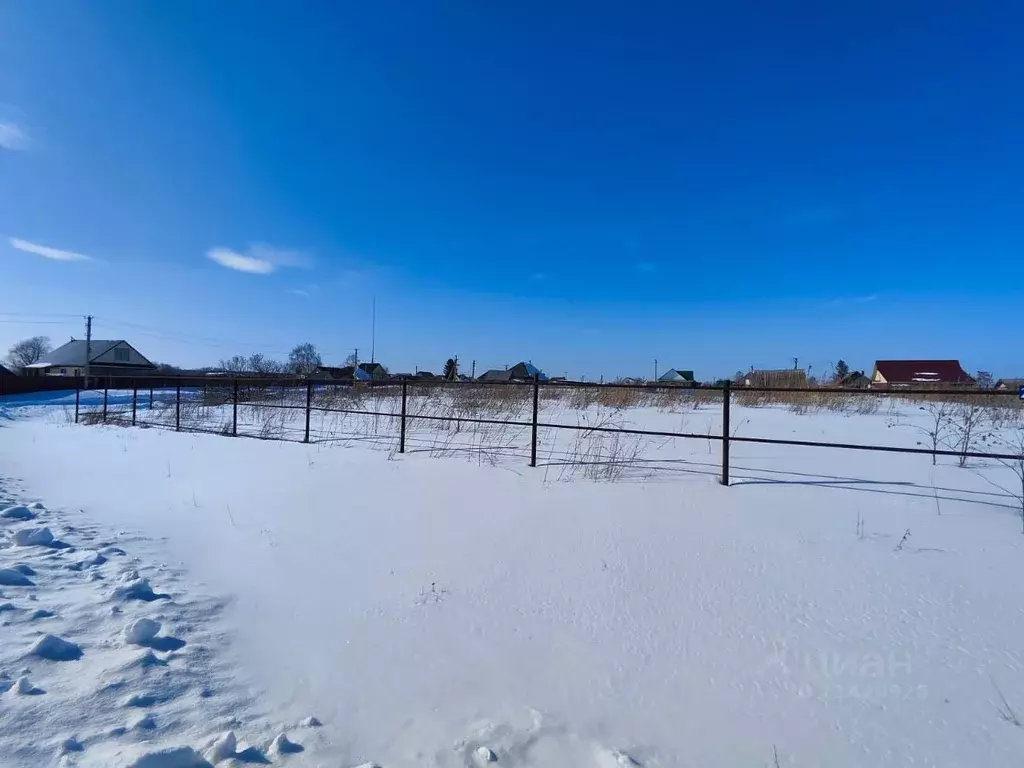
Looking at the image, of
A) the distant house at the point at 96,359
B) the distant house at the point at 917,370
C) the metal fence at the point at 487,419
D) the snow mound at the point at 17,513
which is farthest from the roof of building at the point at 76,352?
the distant house at the point at 917,370

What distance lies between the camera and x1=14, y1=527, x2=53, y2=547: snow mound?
139 inches

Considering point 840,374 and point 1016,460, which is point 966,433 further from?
point 840,374

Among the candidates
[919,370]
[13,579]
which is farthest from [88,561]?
[919,370]

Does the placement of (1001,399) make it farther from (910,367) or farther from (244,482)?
(910,367)

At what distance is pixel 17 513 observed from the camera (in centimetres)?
423

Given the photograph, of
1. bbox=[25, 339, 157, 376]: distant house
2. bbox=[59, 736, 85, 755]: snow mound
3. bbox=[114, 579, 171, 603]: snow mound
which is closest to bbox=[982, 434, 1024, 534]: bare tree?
bbox=[59, 736, 85, 755]: snow mound

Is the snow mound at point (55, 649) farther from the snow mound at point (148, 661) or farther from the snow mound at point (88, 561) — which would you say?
the snow mound at point (88, 561)

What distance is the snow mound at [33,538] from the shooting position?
3.54 m

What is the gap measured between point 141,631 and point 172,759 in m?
1.06

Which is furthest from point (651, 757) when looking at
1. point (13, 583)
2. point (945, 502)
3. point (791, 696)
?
point (945, 502)

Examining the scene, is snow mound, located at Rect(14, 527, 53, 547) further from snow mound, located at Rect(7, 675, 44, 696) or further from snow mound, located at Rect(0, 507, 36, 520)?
snow mound, located at Rect(7, 675, 44, 696)

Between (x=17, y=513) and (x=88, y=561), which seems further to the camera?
(x=17, y=513)

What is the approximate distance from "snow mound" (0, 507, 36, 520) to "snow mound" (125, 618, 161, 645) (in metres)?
2.89

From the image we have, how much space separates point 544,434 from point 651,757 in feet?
27.3
